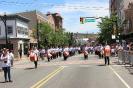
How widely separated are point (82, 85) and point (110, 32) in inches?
3033

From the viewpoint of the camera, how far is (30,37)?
10400 cm

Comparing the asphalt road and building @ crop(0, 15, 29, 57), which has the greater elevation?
building @ crop(0, 15, 29, 57)

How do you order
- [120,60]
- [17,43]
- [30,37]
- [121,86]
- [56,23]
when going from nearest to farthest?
[121,86]
[120,60]
[17,43]
[30,37]
[56,23]

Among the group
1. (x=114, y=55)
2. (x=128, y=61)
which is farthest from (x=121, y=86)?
(x=114, y=55)

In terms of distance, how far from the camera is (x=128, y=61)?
122 feet

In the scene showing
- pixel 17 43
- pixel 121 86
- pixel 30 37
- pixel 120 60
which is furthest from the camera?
pixel 30 37

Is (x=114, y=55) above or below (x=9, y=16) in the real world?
below

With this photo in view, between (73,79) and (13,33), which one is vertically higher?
(13,33)

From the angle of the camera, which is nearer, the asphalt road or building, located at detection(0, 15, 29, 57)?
the asphalt road

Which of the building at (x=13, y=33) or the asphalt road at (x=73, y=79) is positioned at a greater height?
the building at (x=13, y=33)

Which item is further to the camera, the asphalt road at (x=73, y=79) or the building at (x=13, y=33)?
the building at (x=13, y=33)

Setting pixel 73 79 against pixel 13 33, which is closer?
pixel 73 79

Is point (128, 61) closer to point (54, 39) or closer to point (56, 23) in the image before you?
point (54, 39)

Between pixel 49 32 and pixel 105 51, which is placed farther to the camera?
pixel 49 32
